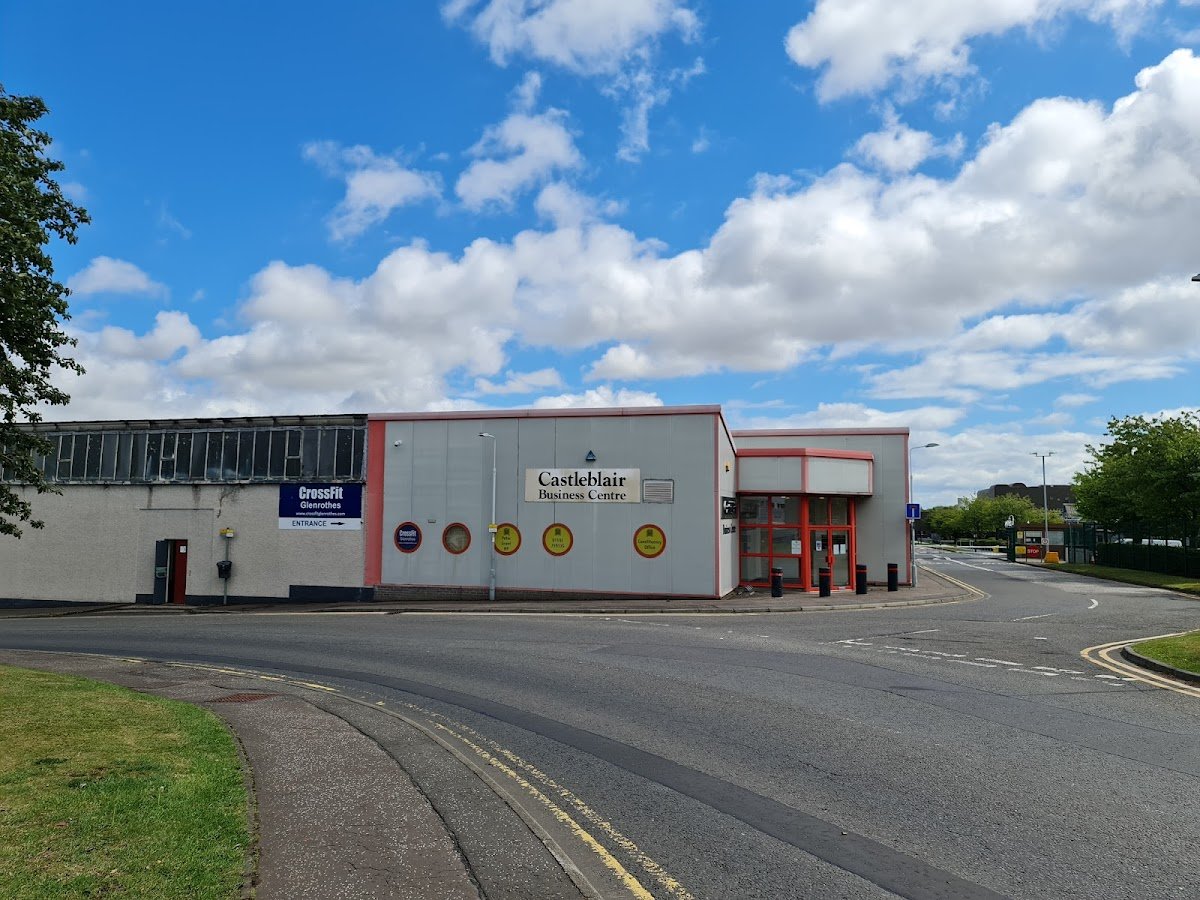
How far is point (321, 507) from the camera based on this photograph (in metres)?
34.0

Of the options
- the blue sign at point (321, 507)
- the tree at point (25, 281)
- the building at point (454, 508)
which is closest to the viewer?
the tree at point (25, 281)

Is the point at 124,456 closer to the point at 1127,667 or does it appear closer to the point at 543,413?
the point at 543,413

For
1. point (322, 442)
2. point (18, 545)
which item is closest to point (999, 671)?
point (322, 442)

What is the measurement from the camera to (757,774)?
8266 millimetres

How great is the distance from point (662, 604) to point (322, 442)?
16.1 meters

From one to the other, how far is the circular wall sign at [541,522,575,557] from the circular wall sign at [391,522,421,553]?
Answer: 5.29 metres

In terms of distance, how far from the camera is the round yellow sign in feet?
104

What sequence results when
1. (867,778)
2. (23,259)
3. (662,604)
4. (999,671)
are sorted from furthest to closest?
(662,604) → (999,671) → (23,259) → (867,778)

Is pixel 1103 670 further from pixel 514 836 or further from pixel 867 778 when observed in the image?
pixel 514 836

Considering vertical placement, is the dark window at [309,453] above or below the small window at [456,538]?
above

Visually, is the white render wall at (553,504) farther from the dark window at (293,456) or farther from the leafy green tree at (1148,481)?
the leafy green tree at (1148,481)

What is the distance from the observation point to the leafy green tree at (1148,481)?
41438mm

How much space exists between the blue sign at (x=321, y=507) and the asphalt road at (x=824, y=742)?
41.6 ft

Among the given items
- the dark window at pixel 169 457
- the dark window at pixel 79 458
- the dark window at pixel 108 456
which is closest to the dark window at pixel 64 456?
the dark window at pixel 79 458
